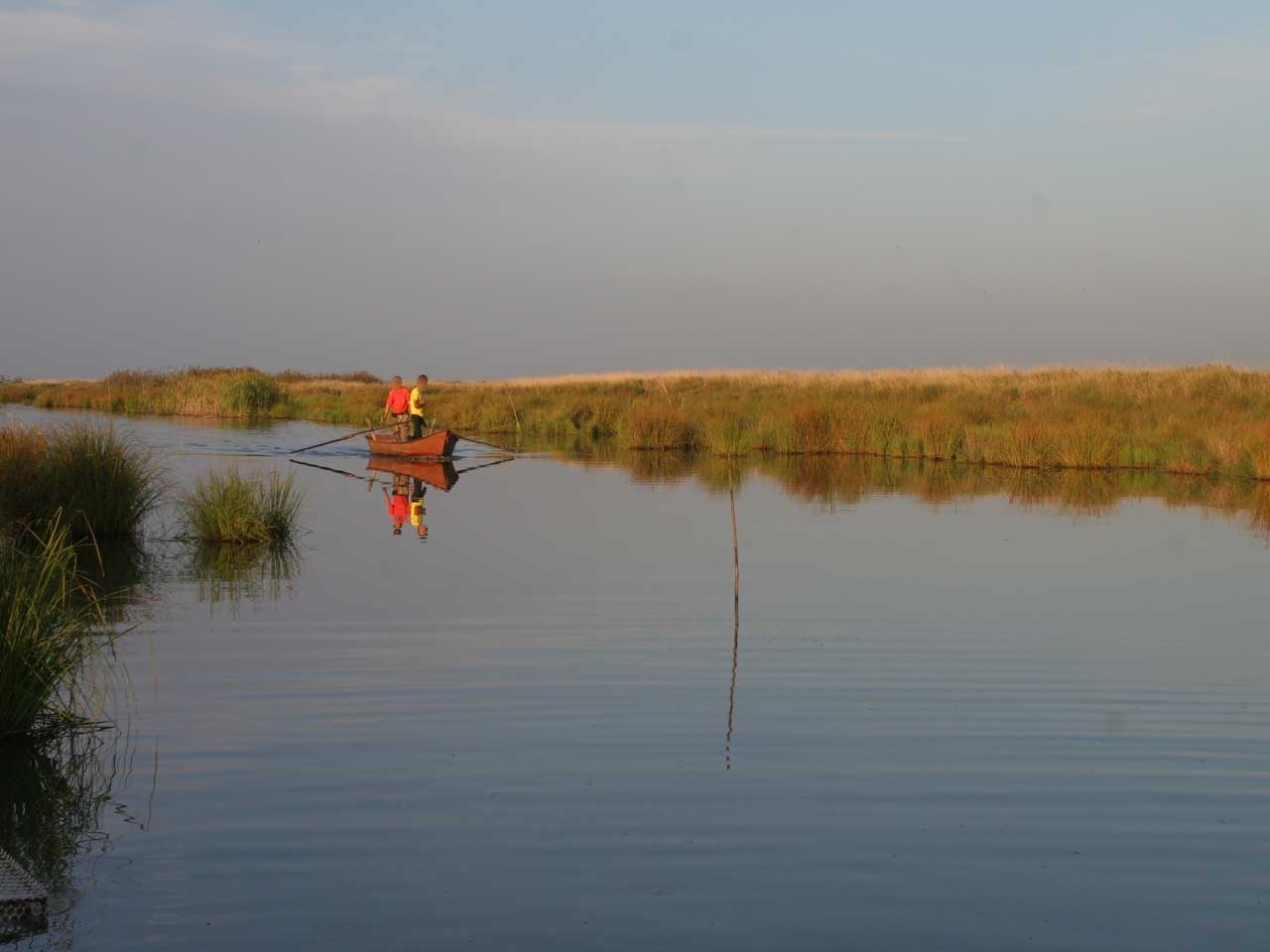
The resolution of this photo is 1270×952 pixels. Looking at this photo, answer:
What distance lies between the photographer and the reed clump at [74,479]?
12.5 meters

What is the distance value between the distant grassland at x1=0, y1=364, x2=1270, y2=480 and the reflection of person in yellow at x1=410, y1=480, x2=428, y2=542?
7.70m

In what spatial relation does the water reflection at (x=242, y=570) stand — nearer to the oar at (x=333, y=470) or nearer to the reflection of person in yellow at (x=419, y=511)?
the reflection of person in yellow at (x=419, y=511)

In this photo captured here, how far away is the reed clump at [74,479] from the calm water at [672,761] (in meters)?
0.81

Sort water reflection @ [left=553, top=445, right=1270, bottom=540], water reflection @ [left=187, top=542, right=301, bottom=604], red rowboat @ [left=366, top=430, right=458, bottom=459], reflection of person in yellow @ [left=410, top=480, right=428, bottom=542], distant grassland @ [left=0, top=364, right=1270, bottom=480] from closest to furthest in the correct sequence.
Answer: water reflection @ [left=187, top=542, right=301, bottom=604]
reflection of person in yellow @ [left=410, top=480, right=428, bottom=542]
water reflection @ [left=553, top=445, right=1270, bottom=540]
red rowboat @ [left=366, top=430, right=458, bottom=459]
distant grassland @ [left=0, top=364, right=1270, bottom=480]

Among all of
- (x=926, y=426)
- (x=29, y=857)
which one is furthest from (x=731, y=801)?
(x=926, y=426)

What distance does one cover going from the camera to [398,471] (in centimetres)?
2488

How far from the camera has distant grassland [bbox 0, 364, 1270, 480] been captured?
2586 centimetres

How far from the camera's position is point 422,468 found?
25.7 m

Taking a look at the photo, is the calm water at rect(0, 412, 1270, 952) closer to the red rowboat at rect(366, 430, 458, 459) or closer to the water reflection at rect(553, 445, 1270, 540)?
the water reflection at rect(553, 445, 1270, 540)

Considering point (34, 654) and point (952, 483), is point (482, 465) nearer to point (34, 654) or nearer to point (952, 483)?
point (952, 483)

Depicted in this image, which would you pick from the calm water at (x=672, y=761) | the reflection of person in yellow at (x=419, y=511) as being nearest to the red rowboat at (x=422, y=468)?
the reflection of person in yellow at (x=419, y=511)

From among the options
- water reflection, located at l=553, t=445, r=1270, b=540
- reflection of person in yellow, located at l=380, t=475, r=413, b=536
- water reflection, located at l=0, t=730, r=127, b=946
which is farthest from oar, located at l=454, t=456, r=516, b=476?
water reflection, located at l=0, t=730, r=127, b=946

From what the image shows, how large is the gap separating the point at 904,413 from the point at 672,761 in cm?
2532

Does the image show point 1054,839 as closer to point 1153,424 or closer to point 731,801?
point 731,801
